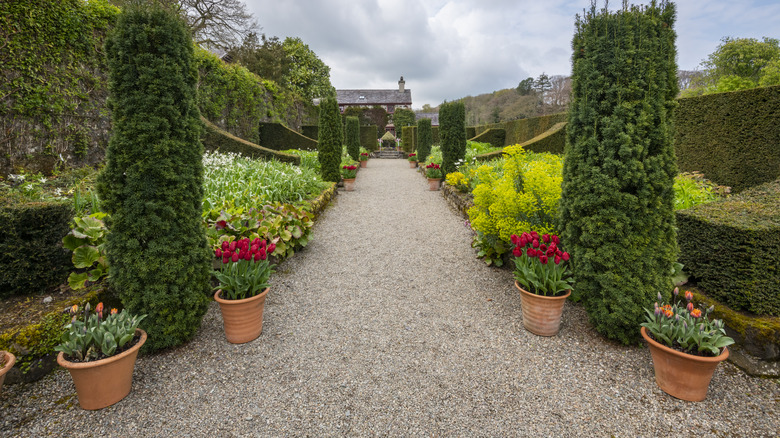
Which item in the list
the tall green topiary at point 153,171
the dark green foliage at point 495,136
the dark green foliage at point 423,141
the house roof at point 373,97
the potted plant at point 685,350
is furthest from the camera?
the house roof at point 373,97

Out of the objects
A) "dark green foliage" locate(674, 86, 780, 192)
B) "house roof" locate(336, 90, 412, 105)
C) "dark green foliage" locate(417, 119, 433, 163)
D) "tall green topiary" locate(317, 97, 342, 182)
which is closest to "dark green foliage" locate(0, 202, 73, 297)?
"tall green topiary" locate(317, 97, 342, 182)

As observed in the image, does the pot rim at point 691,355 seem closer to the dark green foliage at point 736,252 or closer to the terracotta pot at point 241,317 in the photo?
the dark green foliage at point 736,252

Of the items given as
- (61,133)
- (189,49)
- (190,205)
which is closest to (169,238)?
(190,205)

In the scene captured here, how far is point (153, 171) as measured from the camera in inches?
90.7

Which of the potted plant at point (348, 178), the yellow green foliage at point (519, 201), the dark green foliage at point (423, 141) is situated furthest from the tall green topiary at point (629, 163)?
the dark green foliage at point (423, 141)

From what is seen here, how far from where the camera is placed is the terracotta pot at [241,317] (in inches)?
106

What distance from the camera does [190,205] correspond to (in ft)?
8.13

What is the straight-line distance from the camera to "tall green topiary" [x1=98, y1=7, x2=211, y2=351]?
2.23 meters

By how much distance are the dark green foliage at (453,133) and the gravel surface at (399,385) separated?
6726 millimetres

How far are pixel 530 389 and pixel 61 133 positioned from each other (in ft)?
26.4

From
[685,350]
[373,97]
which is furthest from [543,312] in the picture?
[373,97]

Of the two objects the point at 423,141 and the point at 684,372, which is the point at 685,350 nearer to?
the point at 684,372

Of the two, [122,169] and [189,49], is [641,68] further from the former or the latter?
[122,169]

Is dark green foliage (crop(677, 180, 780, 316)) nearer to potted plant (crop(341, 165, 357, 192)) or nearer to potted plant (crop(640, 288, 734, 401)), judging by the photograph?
potted plant (crop(640, 288, 734, 401))
